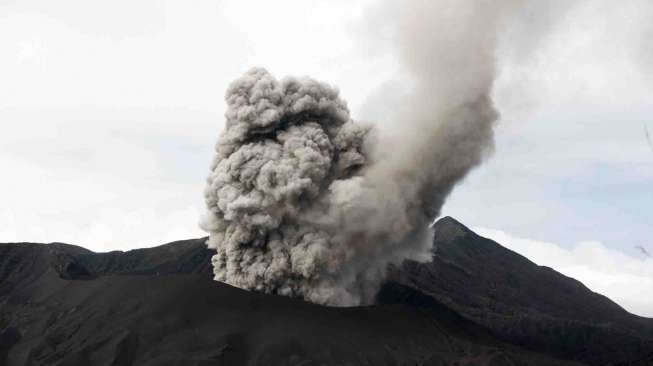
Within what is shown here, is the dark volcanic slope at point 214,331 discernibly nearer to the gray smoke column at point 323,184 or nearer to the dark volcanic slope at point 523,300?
the gray smoke column at point 323,184

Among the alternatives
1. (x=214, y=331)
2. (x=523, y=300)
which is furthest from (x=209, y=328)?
(x=523, y=300)

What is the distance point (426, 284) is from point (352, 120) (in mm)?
59073

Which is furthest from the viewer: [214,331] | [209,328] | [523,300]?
[523,300]

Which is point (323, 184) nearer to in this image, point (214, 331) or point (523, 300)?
point (214, 331)

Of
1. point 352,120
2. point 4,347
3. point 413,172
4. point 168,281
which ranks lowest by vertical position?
point 4,347

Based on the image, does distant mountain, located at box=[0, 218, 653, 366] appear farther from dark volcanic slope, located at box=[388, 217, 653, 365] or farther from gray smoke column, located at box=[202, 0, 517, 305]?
dark volcanic slope, located at box=[388, 217, 653, 365]

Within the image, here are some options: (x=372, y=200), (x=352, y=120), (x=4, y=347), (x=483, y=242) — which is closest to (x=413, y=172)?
(x=372, y=200)

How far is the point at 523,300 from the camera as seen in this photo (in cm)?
12744

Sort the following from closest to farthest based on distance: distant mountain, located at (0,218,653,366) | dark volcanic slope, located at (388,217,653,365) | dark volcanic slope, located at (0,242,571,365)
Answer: dark volcanic slope, located at (0,242,571,365), distant mountain, located at (0,218,653,366), dark volcanic slope, located at (388,217,653,365)

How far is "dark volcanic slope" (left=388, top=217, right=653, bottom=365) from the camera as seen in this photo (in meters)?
89.6

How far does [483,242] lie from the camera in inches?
5728

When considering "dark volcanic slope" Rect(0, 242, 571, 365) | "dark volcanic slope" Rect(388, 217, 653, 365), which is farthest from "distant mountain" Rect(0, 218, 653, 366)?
"dark volcanic slope" Rect(388, 217, 653, 365)

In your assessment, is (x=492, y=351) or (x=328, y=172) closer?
(x=492, y=351)

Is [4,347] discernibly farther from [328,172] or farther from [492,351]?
[492,351]
